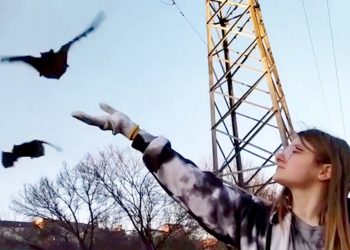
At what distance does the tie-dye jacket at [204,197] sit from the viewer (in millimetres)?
853

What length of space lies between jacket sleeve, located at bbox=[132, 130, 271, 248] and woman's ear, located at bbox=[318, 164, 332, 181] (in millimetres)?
114

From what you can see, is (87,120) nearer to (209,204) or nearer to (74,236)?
(209,204)

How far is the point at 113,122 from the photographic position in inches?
32.6

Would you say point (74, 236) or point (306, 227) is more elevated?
point (74, 236)

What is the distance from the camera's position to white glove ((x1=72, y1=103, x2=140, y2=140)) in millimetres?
814

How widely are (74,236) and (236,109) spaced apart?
9817 mm

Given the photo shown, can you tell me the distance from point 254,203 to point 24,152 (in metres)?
0.47

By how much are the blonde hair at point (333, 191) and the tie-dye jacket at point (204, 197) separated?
5 cm

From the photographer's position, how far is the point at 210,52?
4.89 meters

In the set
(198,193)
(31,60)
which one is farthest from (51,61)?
(198,193)

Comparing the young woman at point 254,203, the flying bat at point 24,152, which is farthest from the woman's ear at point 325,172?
the flying bat at point 24,152

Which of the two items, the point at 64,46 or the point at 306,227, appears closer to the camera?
the point at 306,227

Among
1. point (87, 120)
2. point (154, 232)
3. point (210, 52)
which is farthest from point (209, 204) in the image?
point (154, 232)

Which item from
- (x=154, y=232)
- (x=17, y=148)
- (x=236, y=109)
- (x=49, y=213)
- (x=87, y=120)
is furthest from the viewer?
(x=154, y=232)
